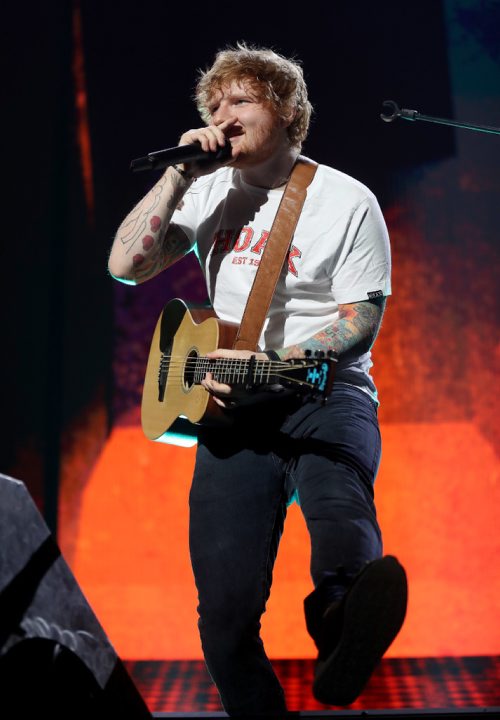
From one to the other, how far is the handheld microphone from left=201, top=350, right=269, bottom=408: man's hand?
1.66 ft

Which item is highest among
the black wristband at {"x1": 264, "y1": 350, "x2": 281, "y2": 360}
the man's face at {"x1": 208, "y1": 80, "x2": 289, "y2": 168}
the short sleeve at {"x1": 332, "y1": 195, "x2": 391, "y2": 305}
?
the man's face at {"x1": 208, "y1": 80, "x2": 289, "y2": 168}

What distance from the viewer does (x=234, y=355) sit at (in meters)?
2.06

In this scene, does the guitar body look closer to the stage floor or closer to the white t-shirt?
the white t-shirt

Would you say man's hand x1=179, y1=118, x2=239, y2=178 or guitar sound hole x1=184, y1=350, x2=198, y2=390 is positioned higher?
man's hand x1=179, y1=118, x2=239, y2=178

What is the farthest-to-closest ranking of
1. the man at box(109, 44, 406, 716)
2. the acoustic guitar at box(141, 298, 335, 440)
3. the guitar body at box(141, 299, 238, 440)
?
the guitar body at box(141, 299, 238, 440) → the man at box(109, 44, 406, 716) → the acoustic guitar at box(141, 298, 335, 440)

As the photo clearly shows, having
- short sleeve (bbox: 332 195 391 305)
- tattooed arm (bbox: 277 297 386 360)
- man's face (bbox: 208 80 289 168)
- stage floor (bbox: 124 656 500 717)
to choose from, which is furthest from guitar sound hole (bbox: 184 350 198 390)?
stage floor (bbox: 124 656 500 717)

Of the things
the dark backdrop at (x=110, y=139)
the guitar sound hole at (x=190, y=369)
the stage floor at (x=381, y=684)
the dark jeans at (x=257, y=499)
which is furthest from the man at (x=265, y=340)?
the dark backdrop at (x=110, y=139)

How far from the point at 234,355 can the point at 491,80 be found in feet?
8.67

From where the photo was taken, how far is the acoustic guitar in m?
1.90

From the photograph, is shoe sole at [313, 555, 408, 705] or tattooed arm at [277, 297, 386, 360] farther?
tattooed arm at [277, 297, 386, 360]

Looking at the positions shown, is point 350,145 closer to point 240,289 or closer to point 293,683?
point 240,289

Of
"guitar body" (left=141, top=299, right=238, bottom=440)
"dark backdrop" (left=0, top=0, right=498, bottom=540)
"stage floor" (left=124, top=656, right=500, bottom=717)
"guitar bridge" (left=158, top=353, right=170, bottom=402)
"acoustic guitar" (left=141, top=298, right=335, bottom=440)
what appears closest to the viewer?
"acoustic guitar" (left=141, top=298, right=335, bottom=440)

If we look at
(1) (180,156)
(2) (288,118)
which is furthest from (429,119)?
(1) (180,156)

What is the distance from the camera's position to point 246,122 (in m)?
2.31
